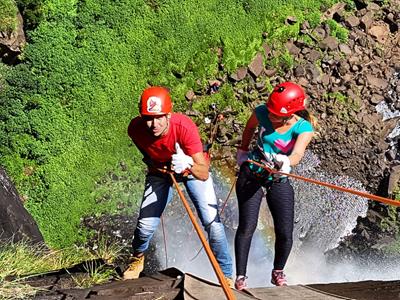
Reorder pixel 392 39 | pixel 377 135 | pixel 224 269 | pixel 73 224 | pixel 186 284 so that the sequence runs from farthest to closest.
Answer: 1. pixel 392 39
2. pixel 377 135
3. pixel 73 224
4. pixel 224 269
5. pixel 186 284

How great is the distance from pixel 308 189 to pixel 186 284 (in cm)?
664

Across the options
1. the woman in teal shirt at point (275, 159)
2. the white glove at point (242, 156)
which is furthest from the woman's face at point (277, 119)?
the white glove at point (242, 156)

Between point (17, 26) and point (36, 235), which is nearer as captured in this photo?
point (36, 235)

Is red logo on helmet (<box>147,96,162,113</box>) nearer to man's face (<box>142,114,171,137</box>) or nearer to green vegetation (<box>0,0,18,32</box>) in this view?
man's face (<box>142,114,171,137</box>)

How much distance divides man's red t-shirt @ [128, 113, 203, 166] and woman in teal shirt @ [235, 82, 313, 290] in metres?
0.53

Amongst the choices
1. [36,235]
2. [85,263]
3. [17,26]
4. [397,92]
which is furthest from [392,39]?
[85,263]

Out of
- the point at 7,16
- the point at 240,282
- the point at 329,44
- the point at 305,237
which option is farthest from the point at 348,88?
the point at 240,282

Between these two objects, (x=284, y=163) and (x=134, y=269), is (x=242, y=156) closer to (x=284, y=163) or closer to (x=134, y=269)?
(x=284, y=163)

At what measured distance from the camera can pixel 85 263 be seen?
5918 millimetres

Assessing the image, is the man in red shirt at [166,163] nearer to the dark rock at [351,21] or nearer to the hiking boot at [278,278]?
the hiking boot at [278,278]

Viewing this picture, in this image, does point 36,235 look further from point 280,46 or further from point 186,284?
point 280,46

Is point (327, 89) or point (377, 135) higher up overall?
point (327, 89)

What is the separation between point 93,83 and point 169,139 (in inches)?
218

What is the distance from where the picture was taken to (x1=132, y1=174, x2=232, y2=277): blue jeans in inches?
227
